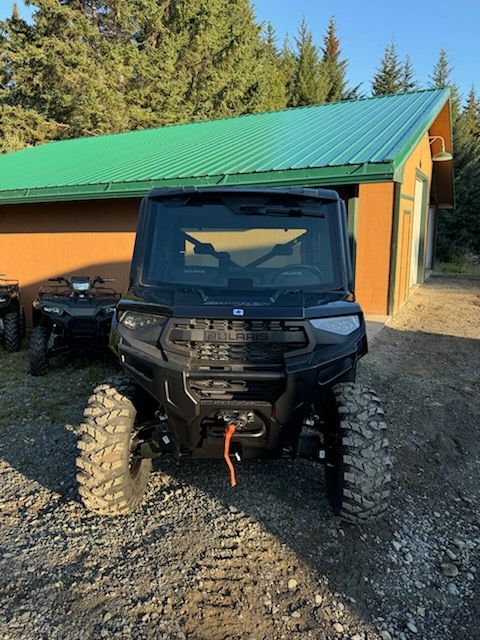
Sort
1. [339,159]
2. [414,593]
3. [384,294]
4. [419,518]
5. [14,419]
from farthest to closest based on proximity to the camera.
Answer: [384,294]
[339,159]
[14,419]
[419,518]
[414,593]

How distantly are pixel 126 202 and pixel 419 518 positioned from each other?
801cm

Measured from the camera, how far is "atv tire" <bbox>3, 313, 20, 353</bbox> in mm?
8602

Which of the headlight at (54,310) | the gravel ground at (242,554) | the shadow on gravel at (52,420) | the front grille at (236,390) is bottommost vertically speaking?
the shadow on gravel at (52,420)

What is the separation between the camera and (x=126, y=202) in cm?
959

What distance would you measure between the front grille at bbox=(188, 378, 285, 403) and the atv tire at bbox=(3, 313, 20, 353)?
681 cm

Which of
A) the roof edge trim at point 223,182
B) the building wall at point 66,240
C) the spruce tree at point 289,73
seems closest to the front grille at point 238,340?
the roof edge trim at point 223,182

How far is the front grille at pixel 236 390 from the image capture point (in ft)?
9.53

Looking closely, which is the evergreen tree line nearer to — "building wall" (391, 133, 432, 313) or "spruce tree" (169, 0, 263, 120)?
"spruce tree" (169, 0, 263, 120)

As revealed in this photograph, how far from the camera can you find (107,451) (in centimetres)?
313

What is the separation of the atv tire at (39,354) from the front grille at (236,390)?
5.02 m

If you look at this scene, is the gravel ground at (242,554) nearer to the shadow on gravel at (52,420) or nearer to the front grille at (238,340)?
the shadow on gravel at (52,420)

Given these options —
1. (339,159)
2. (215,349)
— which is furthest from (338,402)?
(339,159)

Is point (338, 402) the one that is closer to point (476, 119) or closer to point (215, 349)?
point (215, 349)

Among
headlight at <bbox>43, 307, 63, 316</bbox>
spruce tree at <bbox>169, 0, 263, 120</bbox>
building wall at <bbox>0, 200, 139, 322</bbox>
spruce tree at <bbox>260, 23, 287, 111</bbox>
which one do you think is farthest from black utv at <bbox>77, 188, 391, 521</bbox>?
spruce tree at <bbox>260, 23, 287, 111</bbox>
